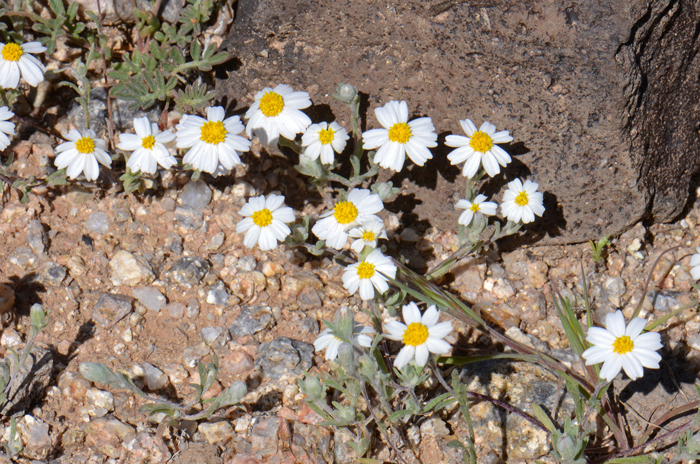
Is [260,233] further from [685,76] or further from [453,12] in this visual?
[685,76]

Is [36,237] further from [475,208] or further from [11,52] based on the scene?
[475,208]

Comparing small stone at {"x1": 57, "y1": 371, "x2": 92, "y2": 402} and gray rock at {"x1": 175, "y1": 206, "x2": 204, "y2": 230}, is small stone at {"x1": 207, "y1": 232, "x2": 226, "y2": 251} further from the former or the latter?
small stone at {"x1": 57, "y1": 371, "x2": 92, "y2": 402}

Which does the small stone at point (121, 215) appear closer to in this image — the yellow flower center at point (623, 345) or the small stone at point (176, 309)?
the small stone at point (176, 309)

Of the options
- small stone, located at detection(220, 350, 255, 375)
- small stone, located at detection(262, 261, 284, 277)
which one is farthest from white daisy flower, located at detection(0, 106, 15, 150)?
small stone, located at detection(220, 350, 255, 375)

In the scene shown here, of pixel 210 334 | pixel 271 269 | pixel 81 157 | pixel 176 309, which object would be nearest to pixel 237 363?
pixel 210 334

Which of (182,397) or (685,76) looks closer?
(182,397)

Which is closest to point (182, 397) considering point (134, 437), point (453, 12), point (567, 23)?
point (134, 437)

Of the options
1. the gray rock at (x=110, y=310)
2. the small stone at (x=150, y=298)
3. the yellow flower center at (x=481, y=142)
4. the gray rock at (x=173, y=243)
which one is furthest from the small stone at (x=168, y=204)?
the yellow flower center at (x=481, y=142)
